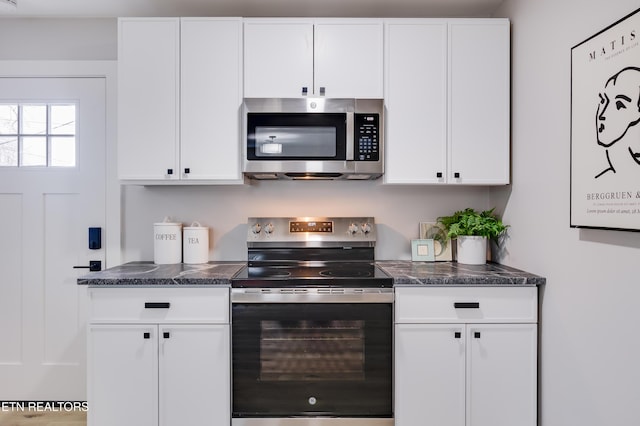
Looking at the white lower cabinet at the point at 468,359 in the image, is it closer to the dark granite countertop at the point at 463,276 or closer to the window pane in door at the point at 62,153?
the dark granite countertop at the point at 463,276

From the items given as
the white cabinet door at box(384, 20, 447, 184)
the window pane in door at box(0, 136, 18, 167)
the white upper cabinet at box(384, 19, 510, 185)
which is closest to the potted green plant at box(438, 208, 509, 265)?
the white upper cabinet at box(384, 19, 510, 185)

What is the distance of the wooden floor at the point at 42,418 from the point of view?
234cm

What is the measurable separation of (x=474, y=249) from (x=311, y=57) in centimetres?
150

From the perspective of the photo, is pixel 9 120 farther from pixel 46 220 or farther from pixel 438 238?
pixel 438 238

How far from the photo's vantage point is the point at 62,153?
2.55 m

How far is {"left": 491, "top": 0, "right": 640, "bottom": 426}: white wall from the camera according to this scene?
56.3 inches

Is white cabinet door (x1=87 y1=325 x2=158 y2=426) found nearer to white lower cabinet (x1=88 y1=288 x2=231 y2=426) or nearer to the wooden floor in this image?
white lower cabinet (x1=88 y1=288 x2=231 y2=426)

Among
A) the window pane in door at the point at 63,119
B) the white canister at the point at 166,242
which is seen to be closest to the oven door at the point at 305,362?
the white canister at the point at 166,242

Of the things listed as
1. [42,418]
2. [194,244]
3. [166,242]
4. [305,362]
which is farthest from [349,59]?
[42,418]

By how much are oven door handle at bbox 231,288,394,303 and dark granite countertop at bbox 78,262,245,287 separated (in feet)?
0.38

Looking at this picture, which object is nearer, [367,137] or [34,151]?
[367,137]

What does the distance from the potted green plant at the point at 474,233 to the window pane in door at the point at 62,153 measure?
2.49 metres

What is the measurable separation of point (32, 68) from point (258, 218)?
178 cm

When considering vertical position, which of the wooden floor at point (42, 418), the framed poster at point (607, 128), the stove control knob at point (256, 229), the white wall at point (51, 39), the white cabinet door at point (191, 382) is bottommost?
the wooden floor at point (42, 418)
